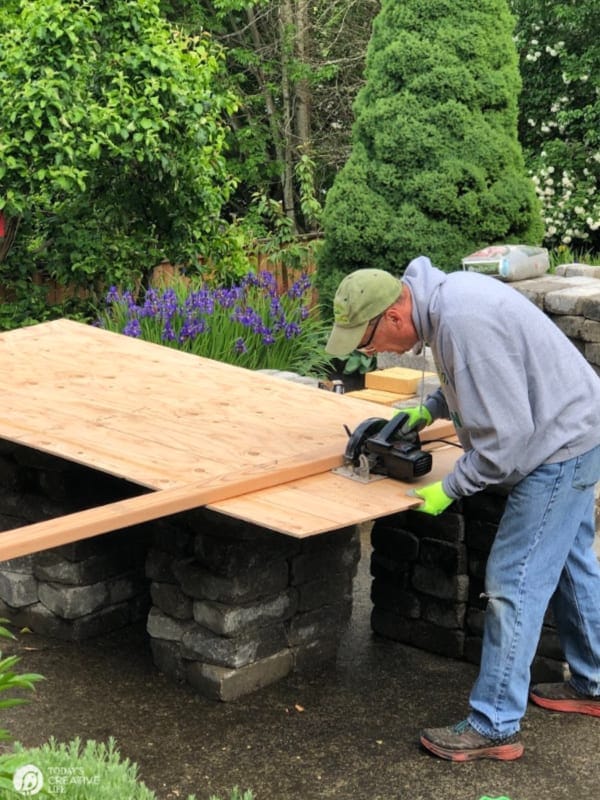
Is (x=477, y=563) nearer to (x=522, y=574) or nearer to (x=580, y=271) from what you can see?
(x=522, y=574)

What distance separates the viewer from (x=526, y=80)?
1203 cm

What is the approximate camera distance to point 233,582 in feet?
15.6

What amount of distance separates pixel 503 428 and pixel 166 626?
178 cm

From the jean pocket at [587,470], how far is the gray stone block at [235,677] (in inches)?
57.8

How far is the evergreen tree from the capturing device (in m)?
8.94

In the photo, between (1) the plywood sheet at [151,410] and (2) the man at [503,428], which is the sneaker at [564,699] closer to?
(2) the man at [503,428]

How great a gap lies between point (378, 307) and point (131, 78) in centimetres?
504

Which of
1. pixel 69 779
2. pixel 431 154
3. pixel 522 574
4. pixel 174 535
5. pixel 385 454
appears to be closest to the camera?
pixel 69 779

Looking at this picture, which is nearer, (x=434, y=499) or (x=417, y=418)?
(x=434, y=499)

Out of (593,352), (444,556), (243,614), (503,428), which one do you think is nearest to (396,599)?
(444,556)

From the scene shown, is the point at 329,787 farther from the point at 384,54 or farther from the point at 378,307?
the point at 384,54

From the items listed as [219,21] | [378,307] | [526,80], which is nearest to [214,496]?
[378,307]

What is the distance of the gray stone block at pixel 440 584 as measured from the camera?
201 inches

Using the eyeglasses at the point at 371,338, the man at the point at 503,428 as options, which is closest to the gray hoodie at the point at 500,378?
the man at the point at 503,428
